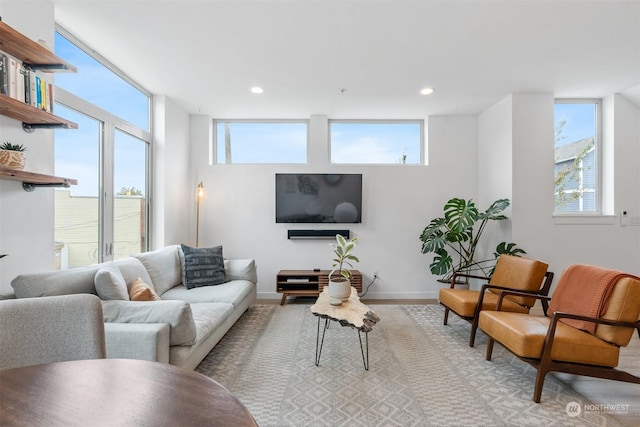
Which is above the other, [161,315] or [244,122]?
[244,122]

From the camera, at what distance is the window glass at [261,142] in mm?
4602

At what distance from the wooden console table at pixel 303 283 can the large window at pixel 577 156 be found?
2.80 metres

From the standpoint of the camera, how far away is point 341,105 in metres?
4.06

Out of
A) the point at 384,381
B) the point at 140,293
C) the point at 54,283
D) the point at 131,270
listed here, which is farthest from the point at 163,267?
the point at 384,381

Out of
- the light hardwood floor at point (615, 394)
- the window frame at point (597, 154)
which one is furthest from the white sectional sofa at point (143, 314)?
the window frame at point (597, 154)

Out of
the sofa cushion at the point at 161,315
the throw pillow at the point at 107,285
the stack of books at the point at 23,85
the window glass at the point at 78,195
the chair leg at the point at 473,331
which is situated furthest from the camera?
the chair leg at the point at 473,331

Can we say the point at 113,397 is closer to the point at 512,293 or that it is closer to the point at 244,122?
the point at 512,293

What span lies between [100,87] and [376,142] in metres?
3.48

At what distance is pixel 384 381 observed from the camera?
218cm

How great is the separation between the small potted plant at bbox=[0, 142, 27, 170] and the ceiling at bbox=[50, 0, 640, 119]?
3.81ft

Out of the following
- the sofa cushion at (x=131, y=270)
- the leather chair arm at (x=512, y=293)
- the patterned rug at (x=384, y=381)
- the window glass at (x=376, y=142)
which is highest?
the window glass at (x=376, y=142)

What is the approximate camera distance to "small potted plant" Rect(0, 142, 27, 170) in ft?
5.55

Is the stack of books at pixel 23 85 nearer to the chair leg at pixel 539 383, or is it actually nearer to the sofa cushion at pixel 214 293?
the sofa cushion at pixel 214 293

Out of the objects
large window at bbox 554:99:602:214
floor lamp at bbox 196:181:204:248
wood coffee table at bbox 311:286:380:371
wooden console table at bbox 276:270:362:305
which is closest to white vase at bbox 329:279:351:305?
wood coffee table at bbox 311:286:380:371
